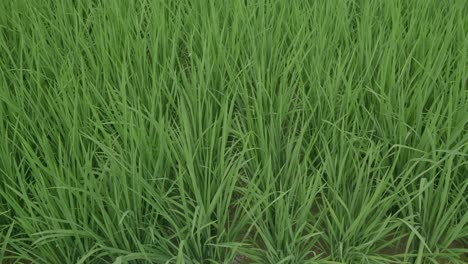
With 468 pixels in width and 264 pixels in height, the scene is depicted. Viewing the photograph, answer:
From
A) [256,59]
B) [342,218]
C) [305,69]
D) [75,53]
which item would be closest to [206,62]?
[256,59]

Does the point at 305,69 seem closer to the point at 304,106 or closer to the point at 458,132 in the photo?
the point at 304,106

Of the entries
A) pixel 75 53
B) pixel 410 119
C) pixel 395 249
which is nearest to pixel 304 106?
pixel 410 119

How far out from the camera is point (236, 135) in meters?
1.12

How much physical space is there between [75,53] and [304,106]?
0.58 meters

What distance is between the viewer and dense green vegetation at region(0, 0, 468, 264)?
92 cm

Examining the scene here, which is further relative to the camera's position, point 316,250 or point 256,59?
point 256,59

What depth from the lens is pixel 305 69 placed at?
1140 mm

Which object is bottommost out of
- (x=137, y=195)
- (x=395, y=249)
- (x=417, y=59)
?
(x=395, y=249)

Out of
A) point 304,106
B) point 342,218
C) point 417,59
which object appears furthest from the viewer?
point 417,59

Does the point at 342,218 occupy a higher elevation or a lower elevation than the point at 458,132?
lower

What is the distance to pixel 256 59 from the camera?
1176 millimetres

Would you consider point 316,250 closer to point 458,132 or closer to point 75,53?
point 458,132

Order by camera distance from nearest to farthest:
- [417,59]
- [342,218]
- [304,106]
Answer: [342,218] < [304,106] < [417,59]

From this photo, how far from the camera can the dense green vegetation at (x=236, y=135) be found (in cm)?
92
